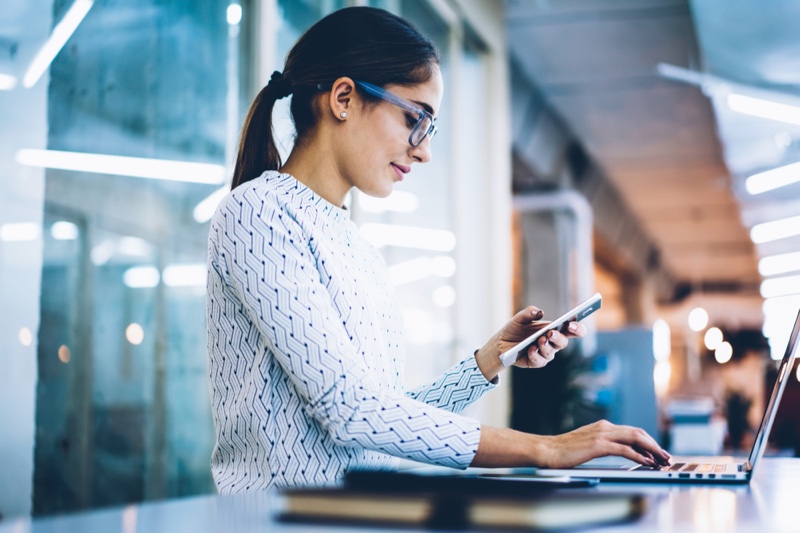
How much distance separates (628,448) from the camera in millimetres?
1137

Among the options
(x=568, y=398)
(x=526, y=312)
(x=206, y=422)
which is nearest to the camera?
(x=526, y=312)

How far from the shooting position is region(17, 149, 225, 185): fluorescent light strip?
91.4 inches

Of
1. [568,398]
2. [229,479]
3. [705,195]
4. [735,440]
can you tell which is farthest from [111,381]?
[705,195]

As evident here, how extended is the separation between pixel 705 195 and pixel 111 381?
36.0 feet

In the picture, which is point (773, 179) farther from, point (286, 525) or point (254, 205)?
point (286, 525)

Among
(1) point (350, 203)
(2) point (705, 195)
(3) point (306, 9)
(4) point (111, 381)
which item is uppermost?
(2) point (705, 195)

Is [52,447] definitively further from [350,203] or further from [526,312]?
[350,203]

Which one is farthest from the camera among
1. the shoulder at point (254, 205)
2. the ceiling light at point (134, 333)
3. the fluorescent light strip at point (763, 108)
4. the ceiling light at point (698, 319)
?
the ceiling light at point (698, 319)

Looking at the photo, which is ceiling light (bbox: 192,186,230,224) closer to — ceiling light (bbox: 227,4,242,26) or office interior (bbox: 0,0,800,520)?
office interior (bbox: 0,0,800,520)

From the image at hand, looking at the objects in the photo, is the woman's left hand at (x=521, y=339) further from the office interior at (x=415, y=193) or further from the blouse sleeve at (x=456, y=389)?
the office interior at (x=415, y=193)

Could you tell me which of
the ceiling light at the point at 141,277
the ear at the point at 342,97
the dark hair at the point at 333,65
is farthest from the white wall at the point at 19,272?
the ear at the point at 342,97

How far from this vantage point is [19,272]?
7.34 feet

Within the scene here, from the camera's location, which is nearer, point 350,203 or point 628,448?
point 628,448

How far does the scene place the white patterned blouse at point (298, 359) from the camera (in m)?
1.13
